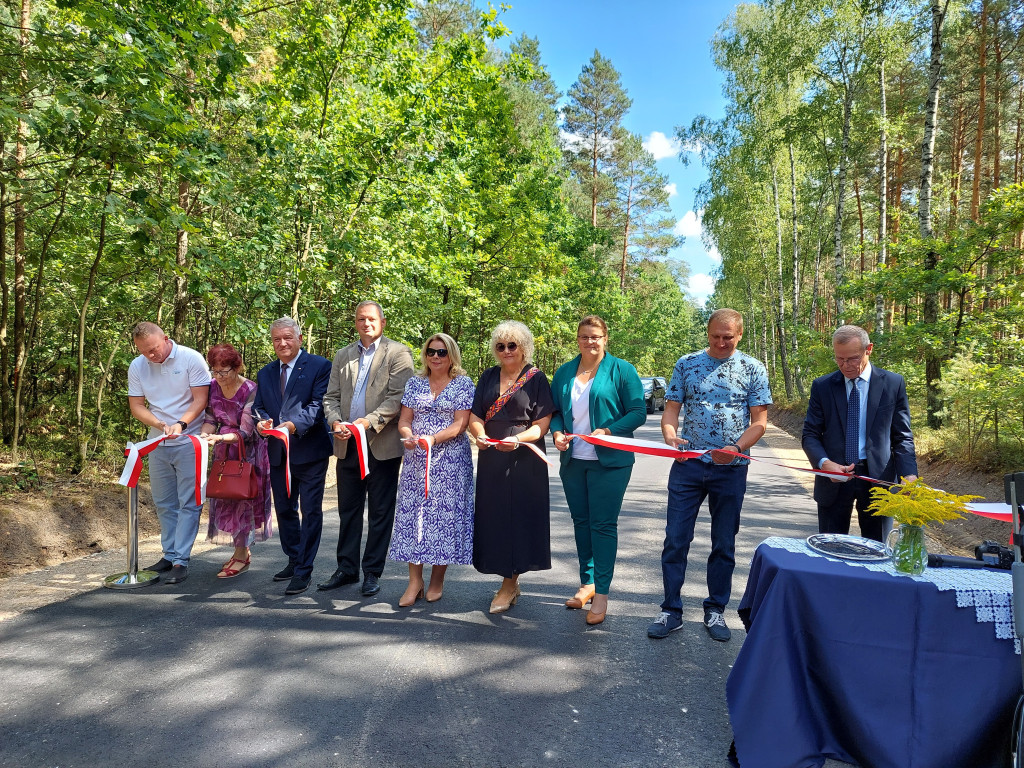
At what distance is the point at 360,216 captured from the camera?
34.7 feet

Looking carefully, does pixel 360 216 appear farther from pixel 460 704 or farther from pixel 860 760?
pixel 860 760

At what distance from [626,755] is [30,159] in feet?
25.8

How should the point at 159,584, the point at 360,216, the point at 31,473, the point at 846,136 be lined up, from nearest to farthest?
the point at 159,584 < the point at 31,473 < the point at 360,216 < the point at 846,136

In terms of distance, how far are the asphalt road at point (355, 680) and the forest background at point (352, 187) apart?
10.4ft

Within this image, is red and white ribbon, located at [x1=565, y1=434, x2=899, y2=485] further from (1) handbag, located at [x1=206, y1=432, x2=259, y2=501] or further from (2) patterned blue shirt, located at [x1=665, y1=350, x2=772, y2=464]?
(1) handbag, located at [x1=206, y1=432, x2=259, y2=501]

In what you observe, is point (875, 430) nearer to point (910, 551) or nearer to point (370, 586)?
point (910, 551)

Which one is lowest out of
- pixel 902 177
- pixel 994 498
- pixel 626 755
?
pixel 626 755

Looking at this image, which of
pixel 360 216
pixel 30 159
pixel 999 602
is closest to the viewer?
pixel 999 602

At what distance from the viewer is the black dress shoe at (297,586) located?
16.4 ft

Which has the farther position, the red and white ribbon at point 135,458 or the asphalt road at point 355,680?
the red and white ribbon at point 135,458

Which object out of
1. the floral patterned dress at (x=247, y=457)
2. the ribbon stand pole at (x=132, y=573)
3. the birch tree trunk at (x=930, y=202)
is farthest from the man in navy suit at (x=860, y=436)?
the birch tree trunk at (x=930, y=202)

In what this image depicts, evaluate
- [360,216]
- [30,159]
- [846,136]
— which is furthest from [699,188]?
[30,159]

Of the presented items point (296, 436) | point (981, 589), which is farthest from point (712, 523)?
point (296, 436)

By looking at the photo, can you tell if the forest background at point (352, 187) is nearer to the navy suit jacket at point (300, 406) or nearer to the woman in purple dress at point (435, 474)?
the navy suit jacket at point (300, 406)
